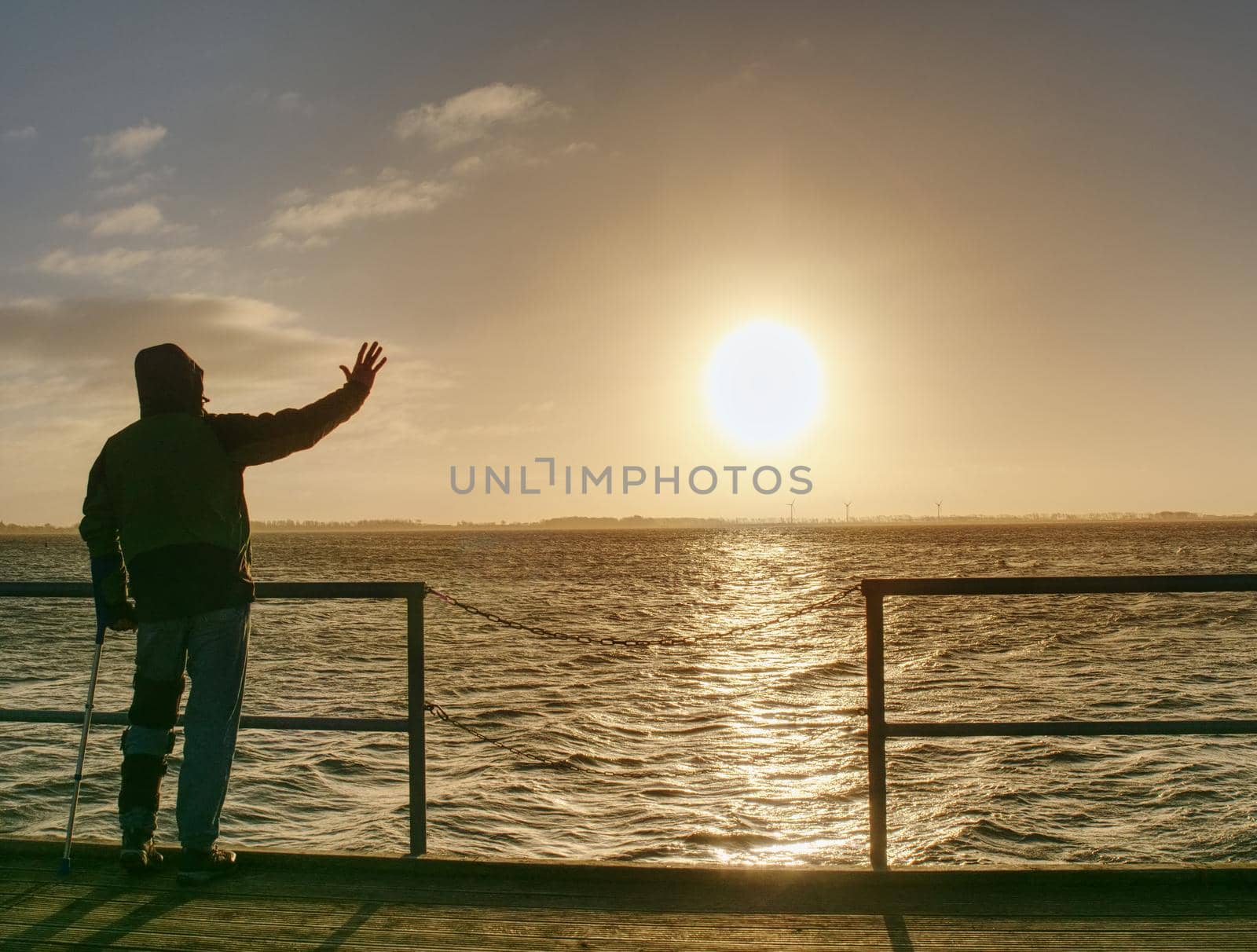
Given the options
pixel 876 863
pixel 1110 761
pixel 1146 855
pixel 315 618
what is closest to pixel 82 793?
pixel 876 863

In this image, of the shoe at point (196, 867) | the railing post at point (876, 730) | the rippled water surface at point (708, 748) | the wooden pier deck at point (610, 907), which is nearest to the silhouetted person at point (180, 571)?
the shoe at point (196, 867)

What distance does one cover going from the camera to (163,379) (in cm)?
411

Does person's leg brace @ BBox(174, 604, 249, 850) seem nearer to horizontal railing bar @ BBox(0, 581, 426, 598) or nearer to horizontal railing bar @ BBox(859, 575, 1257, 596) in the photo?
horizontal railing bar @ BBox(0, 581, 426, 598)

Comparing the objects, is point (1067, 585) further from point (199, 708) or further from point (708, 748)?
Result: point (708, 748)

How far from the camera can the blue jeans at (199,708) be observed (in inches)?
156

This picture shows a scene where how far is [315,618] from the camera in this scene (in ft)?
102

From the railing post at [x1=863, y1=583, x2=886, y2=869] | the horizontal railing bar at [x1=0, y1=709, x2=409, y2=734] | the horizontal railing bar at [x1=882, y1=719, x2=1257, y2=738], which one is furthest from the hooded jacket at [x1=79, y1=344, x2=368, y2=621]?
the horizontal railing bar at [x1=882, y1=719, x2=1257, y2=738]

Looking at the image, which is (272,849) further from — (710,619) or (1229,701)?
(710,619)

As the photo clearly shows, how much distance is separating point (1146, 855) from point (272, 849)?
7.99 metres

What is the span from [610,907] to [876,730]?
127 cm

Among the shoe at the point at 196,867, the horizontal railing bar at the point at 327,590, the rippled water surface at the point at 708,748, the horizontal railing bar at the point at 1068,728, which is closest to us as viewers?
→ the horizontal railing bar at the point at 1068,728

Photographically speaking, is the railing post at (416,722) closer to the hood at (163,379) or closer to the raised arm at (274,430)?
the raised arm at (274,430)

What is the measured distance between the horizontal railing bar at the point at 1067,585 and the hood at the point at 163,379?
2.97 m

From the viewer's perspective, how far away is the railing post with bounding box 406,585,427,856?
421 centimetres
